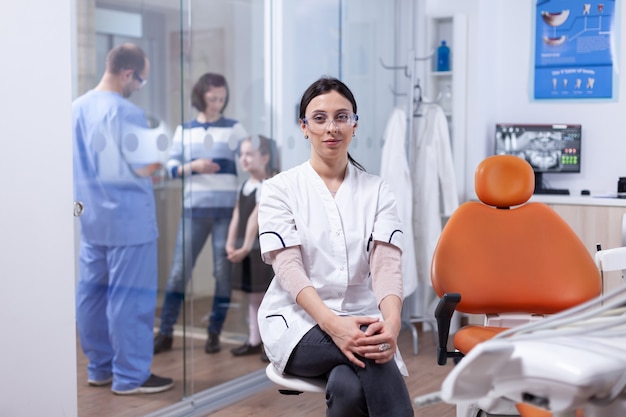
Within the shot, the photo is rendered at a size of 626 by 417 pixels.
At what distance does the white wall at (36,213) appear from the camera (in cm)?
236

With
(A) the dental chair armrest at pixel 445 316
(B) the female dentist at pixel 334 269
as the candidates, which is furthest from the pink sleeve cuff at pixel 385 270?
(A) the dental chair armrest at pixel 445 316

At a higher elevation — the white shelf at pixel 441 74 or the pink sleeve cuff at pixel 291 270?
the white shelf at pixel 441 74

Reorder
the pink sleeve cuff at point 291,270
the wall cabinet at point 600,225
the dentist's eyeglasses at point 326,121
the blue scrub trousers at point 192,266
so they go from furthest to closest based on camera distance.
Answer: the wall cabinet at point 600,225, the blue scrub trousers at point 192,266, the dentist's eyeglasses at point 326,121, the pink sleeve cuff at point 291,270

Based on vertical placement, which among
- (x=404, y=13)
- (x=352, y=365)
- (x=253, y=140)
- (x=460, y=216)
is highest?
(x=404, y=13)

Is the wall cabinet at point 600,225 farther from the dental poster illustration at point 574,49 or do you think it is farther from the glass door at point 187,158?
the glass door at point 187,158

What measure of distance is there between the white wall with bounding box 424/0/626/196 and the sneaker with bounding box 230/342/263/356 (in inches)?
63.2

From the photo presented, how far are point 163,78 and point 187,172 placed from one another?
44 cm

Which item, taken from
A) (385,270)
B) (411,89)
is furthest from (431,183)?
(385,270)

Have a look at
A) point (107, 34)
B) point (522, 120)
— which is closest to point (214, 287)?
point (107, 34)

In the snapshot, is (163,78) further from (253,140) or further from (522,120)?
(522,120)

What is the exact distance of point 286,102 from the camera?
12.7 ft

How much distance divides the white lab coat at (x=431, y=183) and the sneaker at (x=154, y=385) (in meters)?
1.71

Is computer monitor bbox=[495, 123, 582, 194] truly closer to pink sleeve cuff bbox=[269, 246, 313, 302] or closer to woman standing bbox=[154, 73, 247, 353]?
woman standing bbox=[154, 73, 247, 353]

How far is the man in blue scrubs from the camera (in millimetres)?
2955
